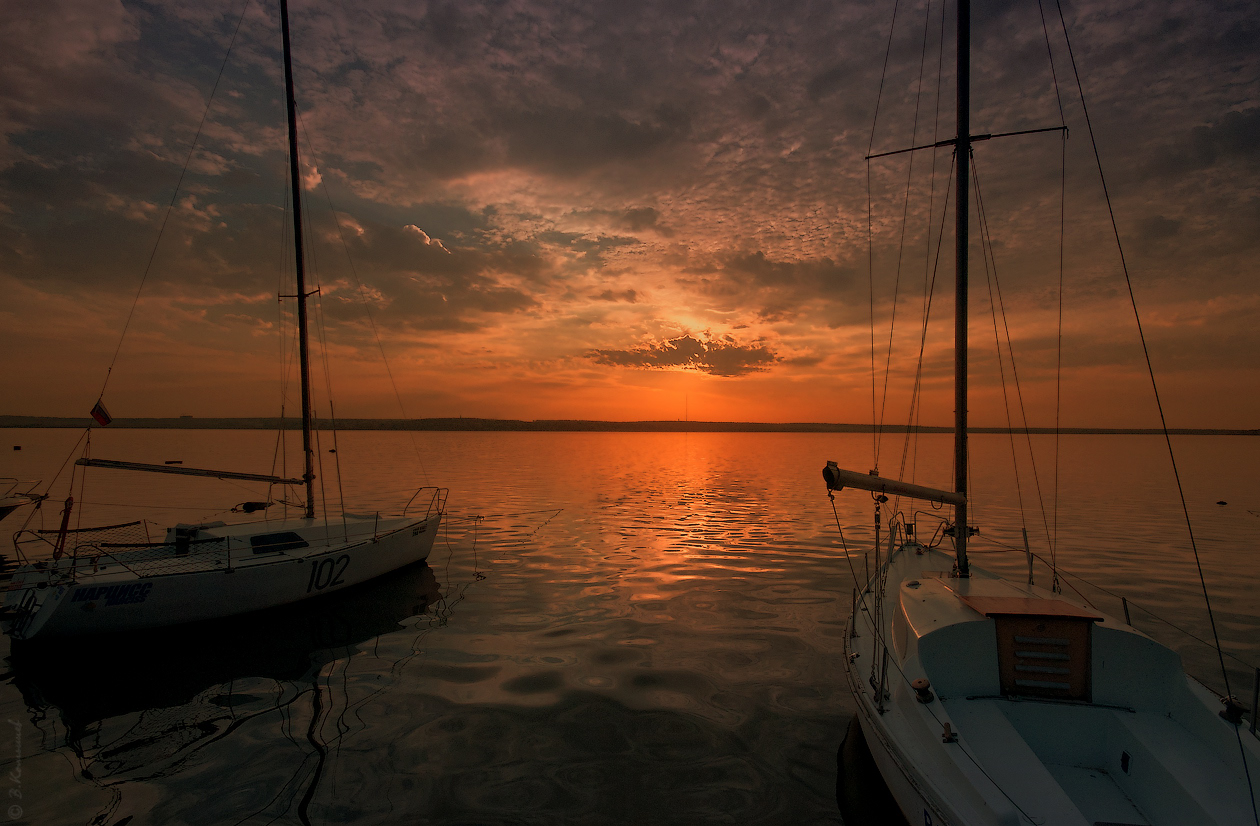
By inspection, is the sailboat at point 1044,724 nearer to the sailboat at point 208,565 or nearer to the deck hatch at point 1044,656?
the deck hatch at point 1044,656

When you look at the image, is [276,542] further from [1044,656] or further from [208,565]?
[1044,656]

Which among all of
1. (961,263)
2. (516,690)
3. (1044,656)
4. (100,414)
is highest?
(961,263)

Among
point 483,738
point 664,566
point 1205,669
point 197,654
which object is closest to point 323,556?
point 197,654

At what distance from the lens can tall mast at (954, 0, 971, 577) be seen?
1171 centimetres

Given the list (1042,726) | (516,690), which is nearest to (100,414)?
(516,690)

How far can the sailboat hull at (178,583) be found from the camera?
12195 millimetres

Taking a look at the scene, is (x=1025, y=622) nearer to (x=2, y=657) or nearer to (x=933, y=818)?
(x=933, y=818)

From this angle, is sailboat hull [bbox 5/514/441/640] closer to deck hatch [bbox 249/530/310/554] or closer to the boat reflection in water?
deck hatch [bbox 249/530/310/554]

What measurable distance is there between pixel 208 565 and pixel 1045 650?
17.9 metres

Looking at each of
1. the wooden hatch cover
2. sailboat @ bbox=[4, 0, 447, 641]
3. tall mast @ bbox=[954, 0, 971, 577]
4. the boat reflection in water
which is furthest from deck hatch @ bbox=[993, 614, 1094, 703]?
sailboat @ bbox=[4, 0, 447, 641]

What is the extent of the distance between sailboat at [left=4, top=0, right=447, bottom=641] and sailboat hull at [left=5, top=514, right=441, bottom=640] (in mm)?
22

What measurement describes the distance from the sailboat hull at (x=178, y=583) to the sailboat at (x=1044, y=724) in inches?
576

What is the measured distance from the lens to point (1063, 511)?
108ft

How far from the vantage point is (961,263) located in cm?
1190
